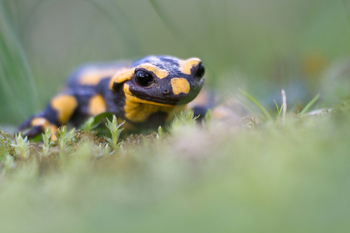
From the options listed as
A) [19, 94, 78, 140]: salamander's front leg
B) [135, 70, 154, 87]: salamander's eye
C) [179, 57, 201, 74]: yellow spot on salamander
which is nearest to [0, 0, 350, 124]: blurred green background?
[179, 57, 201, 74]: yellow spot on salamander

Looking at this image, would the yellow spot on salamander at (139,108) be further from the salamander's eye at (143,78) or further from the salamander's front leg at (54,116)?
the salamander's front leg at (54,116)

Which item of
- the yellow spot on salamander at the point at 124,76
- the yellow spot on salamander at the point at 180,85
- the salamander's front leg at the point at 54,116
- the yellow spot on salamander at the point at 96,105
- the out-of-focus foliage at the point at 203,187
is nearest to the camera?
the out-of-focus foliage at the point at 203,187

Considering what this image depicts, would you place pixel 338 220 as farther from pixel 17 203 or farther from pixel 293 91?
pixel 293 91

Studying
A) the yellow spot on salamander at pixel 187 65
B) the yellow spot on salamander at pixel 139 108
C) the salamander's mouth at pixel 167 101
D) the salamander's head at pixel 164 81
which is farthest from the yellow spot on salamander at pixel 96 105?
the yellow spot on salamander at pixel 187 65

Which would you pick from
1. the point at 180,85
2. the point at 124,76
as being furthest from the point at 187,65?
the point at 124,76

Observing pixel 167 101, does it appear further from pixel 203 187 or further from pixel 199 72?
pixel 203 187

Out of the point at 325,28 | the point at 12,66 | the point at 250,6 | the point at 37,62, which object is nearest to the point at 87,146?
the point at 12,66
